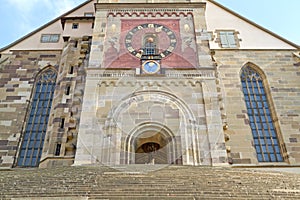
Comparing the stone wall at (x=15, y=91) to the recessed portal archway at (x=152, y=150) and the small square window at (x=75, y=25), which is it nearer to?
the small square window at (x=75, y=25)

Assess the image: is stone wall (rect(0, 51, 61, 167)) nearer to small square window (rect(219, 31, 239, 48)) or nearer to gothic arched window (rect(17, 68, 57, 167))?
gothic arched window (rect(17, 68, 57, 167))

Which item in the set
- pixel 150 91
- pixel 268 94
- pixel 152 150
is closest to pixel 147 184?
pixel 152 150

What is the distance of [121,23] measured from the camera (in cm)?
1555

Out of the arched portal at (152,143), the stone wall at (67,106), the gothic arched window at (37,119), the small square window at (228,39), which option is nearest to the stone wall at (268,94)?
the small square window at (228,39)

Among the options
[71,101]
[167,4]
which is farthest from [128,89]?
[167,4]

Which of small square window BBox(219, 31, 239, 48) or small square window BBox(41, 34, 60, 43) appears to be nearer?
small square window BBox(219, 31, 239, 48)

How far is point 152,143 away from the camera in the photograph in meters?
12.7

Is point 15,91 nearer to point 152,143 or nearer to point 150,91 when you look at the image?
point 150,91

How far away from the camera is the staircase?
766 centimetres

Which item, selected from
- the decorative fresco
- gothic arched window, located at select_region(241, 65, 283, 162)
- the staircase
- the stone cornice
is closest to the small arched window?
the decorative fresco

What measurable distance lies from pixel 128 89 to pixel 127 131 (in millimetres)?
1938

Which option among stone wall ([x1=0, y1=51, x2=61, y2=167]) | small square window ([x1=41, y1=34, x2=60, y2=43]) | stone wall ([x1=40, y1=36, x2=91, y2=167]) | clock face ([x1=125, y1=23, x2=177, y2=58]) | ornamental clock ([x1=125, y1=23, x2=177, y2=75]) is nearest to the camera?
stone wall ([x1=40, y1=36, x2=91, y2=167])

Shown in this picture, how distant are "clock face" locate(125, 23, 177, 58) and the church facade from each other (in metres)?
0.04

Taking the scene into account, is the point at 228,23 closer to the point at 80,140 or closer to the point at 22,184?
the point at 80,140
